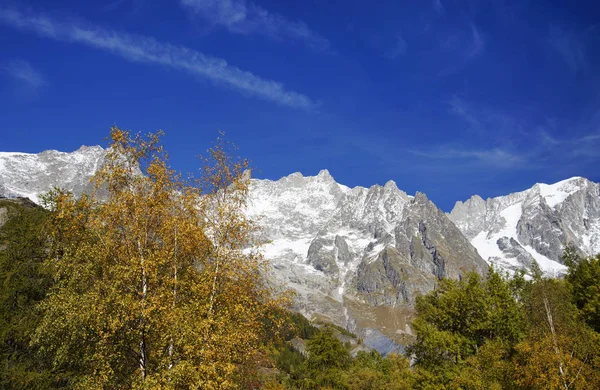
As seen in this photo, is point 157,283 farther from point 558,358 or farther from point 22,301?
point 558,358

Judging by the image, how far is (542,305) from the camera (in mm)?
43281

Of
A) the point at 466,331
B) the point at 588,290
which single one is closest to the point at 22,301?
the point at 466,331

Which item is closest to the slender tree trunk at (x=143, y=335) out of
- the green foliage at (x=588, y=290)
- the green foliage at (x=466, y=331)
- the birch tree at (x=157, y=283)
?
the birch tree at (x=157, y=283)

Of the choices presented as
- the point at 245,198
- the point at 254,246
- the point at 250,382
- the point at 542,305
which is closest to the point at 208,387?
the point at 250,382

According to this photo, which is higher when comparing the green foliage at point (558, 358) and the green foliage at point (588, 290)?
the green foliage at point (588, 290)

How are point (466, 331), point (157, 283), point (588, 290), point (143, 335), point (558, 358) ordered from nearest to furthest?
1. point (143, 335)
2. point (157, 283)
3. point (558, 358)
4. point (466, 331)
5. point (588, 290)

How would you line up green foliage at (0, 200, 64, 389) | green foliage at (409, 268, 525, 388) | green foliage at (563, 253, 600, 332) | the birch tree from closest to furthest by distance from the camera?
the birch tree
green foliage at (0, 200, 64, 389)
green foliage at (409, 268, 525, 388)
green foliage at (563, 253, 600, 332)

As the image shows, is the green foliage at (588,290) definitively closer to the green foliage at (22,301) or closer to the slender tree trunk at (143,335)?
the slender tree trunk at (143,335)

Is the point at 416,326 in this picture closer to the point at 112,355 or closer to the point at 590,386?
the point at 590,386

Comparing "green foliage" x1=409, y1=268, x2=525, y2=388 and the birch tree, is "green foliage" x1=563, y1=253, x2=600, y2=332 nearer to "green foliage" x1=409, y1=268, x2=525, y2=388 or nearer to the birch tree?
"green foliage" x1=409, y1=268, x2=525, y2=388

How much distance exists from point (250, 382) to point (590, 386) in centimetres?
2838

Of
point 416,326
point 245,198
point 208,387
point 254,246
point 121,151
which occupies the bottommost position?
point 208,387

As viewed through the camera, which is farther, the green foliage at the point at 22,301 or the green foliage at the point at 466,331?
the green foliage at the point at 466,331

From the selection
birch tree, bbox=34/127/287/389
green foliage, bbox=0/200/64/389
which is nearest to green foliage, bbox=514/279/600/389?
birch tree, bbox=34/127/287/389
